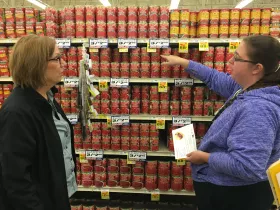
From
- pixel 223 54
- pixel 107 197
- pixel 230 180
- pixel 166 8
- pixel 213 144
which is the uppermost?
pixel 166 8

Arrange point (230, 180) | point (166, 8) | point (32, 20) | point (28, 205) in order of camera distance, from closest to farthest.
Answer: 1. point (28, 205)
2. point (230, 180)
3. point (166, 8)
4. point (32, 20)

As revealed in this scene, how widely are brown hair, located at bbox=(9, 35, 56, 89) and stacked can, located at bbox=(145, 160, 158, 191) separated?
1622 mm

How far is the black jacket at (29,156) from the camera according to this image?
1.12 m

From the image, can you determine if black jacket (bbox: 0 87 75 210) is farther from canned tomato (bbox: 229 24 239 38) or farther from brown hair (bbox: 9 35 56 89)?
canned tomato (bbox: 229 24 239 38)

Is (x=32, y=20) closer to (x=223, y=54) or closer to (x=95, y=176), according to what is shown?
(x=95, y=176)

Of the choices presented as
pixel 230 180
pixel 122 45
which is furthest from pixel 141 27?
pixel 230 180

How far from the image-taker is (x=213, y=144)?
4.79 ft

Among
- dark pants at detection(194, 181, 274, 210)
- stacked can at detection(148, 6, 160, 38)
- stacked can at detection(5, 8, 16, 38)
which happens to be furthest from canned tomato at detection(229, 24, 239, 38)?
stacked can at detection(5, 8, 16, 38)

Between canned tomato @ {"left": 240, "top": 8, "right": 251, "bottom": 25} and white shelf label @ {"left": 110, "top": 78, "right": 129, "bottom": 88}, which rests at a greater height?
canned tomato @ {"left": 240, "top": 8, "right": 251, "bottom": 25}

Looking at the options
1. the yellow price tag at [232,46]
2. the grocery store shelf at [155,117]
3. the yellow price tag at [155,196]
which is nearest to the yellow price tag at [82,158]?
the grocery store shelf at [155,117]

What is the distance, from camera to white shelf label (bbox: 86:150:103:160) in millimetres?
2559

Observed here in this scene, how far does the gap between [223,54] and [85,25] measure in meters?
1.40

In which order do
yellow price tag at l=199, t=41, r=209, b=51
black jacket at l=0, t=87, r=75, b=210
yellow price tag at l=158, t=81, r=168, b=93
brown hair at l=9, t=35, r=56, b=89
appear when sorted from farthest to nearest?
yellow price tag at l=158, t=81, r=168, b=93
yellow price tag at l=199, t=41, r=209, b=51
brown hair at l=9, t=35, r=56, b=89
black jacket at l=0, t=87, r=75, b=210

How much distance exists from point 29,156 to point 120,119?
1357 mm
